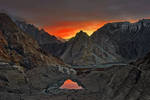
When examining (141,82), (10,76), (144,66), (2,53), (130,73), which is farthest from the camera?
(2,53)

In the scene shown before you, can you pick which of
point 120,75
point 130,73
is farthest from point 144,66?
point 120,75

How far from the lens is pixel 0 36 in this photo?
11244 cm

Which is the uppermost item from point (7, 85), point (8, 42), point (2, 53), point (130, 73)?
point (8, 42)

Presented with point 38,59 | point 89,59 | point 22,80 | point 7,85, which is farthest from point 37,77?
point 89,59

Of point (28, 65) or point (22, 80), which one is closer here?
point (22, 80)

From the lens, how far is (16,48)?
113 m

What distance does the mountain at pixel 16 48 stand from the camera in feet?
338

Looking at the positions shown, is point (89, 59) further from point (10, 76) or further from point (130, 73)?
point (130, 73)

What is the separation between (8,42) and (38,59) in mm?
21833

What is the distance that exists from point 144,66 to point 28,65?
8200 centimetres

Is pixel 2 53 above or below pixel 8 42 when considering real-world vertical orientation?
below

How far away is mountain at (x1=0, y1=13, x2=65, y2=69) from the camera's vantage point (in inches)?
4060

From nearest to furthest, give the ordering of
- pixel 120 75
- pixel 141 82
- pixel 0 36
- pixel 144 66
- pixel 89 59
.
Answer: pixel 141 82
pixel 144 66
pixel 120 75
pixel 0 36
pixel 89 59

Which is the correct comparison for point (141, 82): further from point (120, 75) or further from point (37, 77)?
point (37, 77)
